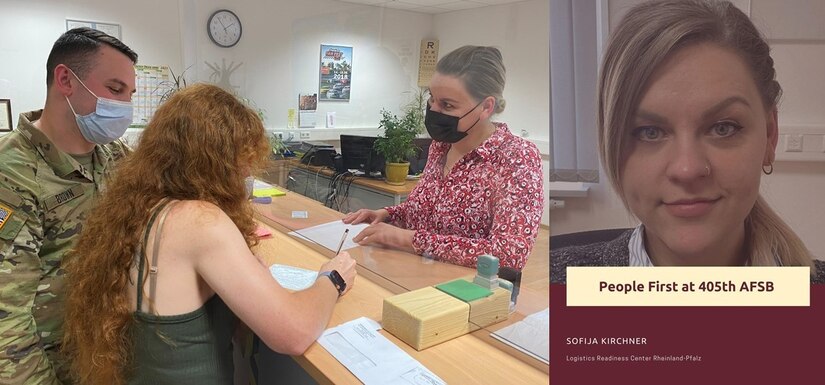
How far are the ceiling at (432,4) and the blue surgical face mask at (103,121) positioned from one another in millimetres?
885

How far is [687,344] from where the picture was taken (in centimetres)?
81

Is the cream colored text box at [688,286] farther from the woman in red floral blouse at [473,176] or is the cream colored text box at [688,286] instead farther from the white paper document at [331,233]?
the white paper document at [331,233]

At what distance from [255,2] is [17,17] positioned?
88.4 inches

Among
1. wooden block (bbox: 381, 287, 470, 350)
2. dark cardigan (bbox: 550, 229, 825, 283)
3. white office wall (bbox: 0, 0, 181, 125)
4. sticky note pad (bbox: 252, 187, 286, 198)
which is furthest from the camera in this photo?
white office wall (bbox: 0, 0, 181, 125)

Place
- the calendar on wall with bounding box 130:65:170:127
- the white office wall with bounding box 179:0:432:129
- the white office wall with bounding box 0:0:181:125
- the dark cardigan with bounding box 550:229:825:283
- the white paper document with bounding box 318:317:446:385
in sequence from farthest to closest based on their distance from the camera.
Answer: the calendar on wall with bounding box 130:65:170:127
the white office wall with bounding box 0:0:181:125
the white office wall with bounding box 179:0:432:129
the white paper document with bounding box 318:317:446:385
the dark cardigan with bounding box 550:229:825:283

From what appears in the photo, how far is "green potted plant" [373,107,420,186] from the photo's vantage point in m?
1.65

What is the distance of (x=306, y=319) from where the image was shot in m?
1.25

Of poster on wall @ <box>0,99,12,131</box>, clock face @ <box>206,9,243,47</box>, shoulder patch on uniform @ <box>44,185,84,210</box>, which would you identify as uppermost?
clock face @ <box>206,9,243,47</box>

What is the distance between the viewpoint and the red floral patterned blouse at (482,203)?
1.28 metres

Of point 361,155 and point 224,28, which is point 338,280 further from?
point 224,28

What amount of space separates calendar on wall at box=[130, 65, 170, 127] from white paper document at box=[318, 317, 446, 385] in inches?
133

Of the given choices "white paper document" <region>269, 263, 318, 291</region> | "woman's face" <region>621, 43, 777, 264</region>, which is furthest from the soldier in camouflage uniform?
"woman's face" <region>621, 43, 777, 264</region>

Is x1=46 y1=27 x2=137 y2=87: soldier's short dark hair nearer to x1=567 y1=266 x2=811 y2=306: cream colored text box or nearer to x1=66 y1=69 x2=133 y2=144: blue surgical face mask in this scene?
x1=66 y1=69 x2=133 y2=144: blue surgical face mask

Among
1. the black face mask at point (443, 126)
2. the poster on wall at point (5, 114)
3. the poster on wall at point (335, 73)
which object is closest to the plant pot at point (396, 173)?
the black face mask at point (443, 126)
